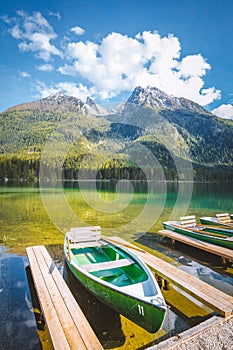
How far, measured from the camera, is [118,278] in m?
7.74

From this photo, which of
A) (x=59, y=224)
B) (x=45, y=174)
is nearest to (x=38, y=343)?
(x=59, y=224)

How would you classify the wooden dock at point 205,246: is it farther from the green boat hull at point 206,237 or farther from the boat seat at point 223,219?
the boat seat at point 223,219

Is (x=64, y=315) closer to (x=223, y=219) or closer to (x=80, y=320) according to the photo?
(x=80, y=320)

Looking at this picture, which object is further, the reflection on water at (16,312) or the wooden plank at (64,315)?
the reflection on water at (16,312)

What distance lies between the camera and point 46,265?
29.2 feet

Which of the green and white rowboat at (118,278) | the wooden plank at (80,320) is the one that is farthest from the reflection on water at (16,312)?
the green and white rowboat at (118,278)

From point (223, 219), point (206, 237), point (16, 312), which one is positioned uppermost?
point (223, 219)

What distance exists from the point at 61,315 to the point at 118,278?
2.47m

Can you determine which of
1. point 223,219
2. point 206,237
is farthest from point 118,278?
point 223,219

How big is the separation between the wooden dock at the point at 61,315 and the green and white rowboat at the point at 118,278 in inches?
27.7

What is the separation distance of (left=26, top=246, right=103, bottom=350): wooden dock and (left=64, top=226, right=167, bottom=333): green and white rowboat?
0.70 meters

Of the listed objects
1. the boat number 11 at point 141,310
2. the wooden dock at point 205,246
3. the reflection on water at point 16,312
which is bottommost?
the reflection on water at point 16,312

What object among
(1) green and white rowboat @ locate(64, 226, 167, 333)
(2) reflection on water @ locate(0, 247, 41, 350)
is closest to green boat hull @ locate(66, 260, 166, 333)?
(1) green and white rowboat @ locate(64, 226, 167, 333)

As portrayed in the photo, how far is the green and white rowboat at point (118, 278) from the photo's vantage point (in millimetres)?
5129
